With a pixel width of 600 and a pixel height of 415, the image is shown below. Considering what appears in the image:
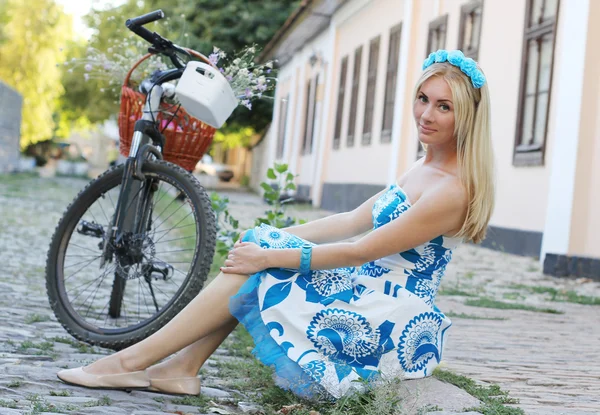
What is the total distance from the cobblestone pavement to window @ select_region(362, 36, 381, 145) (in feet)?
34.2

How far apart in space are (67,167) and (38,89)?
23.9 ft

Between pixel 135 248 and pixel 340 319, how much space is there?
4.48ft

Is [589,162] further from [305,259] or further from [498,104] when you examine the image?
[305,259]

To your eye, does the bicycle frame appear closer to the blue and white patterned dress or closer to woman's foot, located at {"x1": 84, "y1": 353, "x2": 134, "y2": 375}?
woman's foot, located at {"x1": 84, "y1": 353, "x2": 134, "y2": 375}

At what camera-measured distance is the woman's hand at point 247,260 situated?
3.22 m

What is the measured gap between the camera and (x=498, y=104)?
11773 mm

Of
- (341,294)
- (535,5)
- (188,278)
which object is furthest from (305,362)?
(535,5)

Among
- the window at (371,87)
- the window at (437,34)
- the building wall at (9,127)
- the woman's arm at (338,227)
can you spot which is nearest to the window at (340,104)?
the window at (371,87)

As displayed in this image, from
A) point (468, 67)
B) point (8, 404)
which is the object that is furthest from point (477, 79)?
point (8, 404)

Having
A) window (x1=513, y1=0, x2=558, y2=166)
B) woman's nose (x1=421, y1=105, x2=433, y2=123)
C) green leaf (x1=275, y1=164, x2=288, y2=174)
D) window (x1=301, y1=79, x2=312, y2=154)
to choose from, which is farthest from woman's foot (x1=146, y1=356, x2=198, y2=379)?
window (x1=301, y1=79, x2=312, y2=154)

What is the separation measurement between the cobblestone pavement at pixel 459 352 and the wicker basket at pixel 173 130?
3.16 feet

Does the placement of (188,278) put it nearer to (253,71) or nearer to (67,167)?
(253,71)

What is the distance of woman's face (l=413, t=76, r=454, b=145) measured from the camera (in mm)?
3219

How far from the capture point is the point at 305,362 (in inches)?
124
